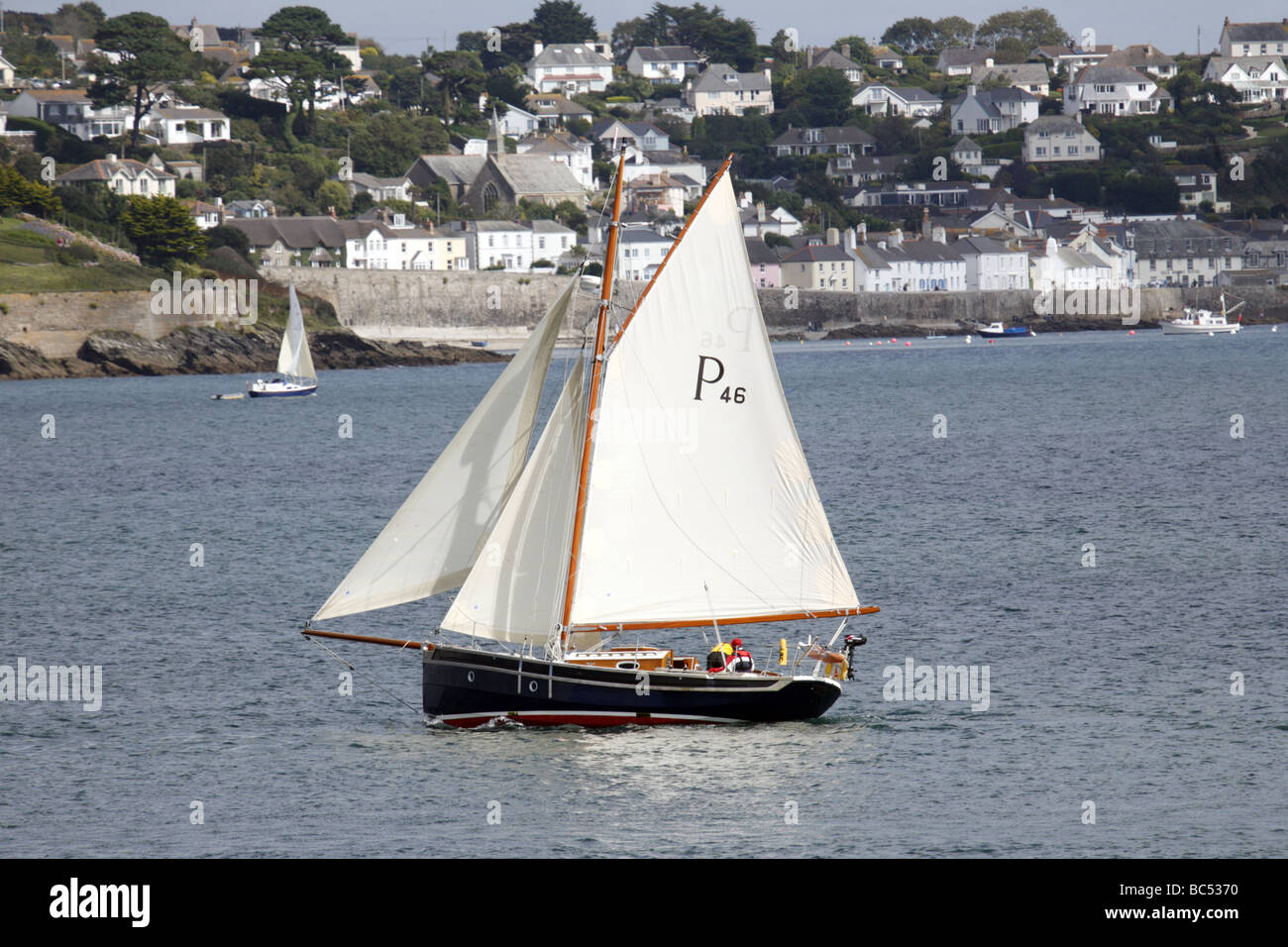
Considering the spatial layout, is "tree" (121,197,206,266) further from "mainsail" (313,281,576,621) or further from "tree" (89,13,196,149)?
"mainsail" (313,281,576,621)

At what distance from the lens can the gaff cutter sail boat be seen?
2742 cm

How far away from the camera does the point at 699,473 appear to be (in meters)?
28.4

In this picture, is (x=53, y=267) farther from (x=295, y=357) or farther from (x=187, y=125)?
(x=187, y=125)

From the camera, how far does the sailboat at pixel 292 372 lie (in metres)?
118

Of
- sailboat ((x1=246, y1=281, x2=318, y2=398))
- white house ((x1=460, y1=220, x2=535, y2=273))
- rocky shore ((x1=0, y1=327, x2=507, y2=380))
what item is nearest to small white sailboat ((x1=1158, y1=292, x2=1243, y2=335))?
white house ((x1=460, y1=220, x2=535, y2=273))

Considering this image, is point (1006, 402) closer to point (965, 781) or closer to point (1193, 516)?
point (1193, 516)

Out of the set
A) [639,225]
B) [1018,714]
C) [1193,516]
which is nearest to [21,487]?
[1193,516]

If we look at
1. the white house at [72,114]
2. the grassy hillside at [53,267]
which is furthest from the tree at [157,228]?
the white house at [72,114]

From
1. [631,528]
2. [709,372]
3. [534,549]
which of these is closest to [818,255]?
[709,372]

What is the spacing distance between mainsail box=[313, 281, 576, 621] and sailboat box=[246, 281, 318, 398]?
91.4m

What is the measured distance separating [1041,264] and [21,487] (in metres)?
151

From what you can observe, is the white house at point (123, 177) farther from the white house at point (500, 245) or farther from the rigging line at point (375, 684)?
the rigging line at point (375, 684)

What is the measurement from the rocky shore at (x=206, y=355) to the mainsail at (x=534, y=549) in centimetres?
11255

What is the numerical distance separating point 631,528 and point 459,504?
9.91 feet
